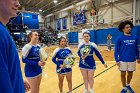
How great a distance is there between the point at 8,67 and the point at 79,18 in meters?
18.3

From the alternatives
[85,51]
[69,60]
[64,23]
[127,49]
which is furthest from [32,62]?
[64,23]

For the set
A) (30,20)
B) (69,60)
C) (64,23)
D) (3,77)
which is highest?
(30,20)

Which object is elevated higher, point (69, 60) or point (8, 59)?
point (8, 59)

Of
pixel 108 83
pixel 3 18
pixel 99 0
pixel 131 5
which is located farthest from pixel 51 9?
pixel 3 18

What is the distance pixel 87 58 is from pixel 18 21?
52.1 ft

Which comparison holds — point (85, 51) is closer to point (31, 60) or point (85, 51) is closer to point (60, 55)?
point (60, 55)

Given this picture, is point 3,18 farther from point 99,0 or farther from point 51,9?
point 51,9

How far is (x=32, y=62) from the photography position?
2764 millimetres

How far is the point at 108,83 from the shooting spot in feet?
13.9

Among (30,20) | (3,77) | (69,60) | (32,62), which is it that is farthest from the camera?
(30,20)

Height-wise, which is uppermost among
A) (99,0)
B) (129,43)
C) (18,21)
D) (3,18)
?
(99,0)

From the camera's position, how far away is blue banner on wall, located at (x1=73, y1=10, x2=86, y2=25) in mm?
18031

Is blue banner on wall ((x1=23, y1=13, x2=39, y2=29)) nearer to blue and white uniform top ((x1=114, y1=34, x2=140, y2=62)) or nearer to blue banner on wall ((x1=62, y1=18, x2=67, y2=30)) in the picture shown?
blue banner on wall ((x1=62, y1=18, x2=67, y2=30))

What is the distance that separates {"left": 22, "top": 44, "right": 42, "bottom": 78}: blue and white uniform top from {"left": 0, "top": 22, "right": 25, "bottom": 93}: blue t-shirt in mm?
2041
